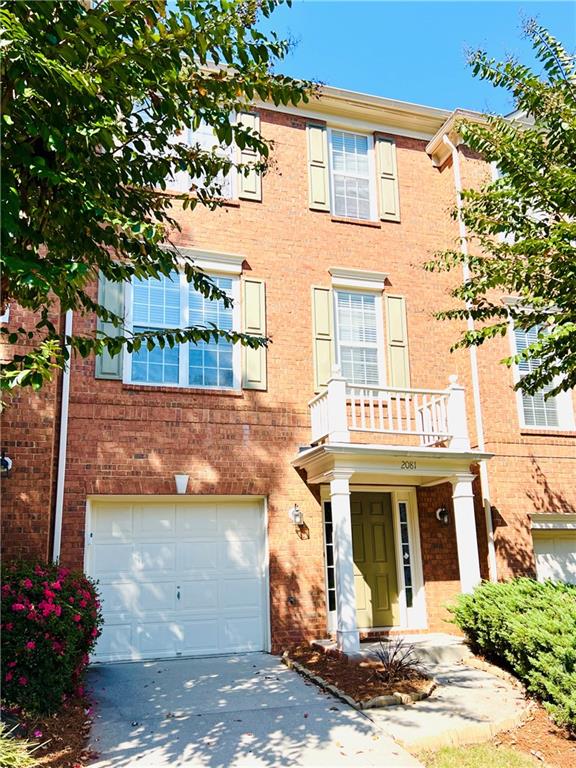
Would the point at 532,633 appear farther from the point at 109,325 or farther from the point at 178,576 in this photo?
the point at 109,325

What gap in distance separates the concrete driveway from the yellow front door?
2587 mm

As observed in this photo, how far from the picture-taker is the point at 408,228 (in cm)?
1281

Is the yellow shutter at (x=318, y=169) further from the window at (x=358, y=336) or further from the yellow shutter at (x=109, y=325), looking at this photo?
the yellow shutter at (x=109, y=325)

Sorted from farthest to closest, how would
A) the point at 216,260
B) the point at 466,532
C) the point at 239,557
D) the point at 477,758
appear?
the point at 216,260, the point at 239,557, the point at 466,532, the point at 477,758

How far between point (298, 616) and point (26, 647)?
4.77 m

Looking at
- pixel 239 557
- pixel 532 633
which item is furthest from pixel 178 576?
pixel 532 633

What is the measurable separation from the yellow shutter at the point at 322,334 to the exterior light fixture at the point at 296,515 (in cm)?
203

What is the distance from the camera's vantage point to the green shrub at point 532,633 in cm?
688

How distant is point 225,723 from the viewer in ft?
22.0

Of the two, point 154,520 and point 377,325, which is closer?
point 154,520

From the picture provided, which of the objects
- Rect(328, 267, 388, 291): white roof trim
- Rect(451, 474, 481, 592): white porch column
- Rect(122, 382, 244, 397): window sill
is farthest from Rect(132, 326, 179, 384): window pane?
Rect(451, 474, 481, 592): white porch column

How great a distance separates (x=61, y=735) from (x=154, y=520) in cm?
420

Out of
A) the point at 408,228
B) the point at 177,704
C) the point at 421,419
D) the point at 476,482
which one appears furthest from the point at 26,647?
the point at 408,228

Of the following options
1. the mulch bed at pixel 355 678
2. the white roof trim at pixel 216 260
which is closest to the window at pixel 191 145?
the white roof trim at pixel 216 260
